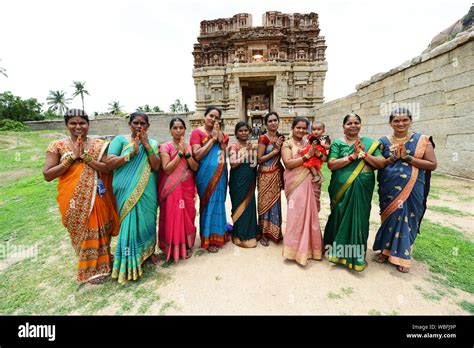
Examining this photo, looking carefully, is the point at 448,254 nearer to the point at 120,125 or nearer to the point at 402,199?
the point at 402,199

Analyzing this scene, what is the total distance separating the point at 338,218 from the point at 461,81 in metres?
5.92

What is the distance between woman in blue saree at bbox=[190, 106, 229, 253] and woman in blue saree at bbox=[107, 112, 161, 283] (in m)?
0.61

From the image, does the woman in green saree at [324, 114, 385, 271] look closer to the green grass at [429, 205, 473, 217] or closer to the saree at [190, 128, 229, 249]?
the saree at [190, 128, 229, 249]

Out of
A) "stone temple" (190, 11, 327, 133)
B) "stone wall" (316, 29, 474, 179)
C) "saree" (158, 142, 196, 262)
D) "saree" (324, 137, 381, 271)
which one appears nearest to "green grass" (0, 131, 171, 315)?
"saree" (158, 142, 196, 262)

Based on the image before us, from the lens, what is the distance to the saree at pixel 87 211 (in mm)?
2303

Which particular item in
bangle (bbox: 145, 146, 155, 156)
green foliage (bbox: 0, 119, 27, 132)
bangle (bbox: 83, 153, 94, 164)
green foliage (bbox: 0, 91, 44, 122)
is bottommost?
bangle (bbox: 83, 153, 94, 164)

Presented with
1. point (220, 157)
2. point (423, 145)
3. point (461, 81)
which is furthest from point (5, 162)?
point (461, 81)

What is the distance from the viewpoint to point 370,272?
2535 mm

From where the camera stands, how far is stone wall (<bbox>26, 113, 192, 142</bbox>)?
19.3m

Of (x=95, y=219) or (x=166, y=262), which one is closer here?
(x=95, y=219)

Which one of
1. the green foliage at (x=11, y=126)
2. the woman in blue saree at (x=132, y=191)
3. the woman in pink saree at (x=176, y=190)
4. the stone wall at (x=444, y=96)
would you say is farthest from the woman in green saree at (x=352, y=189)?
the green foliage at (x=11, y=126)

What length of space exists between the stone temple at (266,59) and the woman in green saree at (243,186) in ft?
46.5

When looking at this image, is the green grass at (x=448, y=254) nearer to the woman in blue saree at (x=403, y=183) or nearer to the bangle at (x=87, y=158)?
the woman in blue saree at (x=403, y=183)
